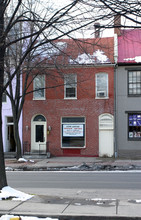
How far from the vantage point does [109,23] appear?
7188mm

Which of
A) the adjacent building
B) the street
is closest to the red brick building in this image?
the adjacent building

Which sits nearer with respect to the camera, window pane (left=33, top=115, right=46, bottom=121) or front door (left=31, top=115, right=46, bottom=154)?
front door (left=31, top=115, right=46, bottom=154)

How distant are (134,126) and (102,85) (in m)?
3.85

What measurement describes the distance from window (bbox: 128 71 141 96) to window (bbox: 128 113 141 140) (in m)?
1.61

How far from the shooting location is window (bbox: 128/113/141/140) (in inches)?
894

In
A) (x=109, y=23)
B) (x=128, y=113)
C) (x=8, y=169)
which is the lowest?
(x=8, y=169)

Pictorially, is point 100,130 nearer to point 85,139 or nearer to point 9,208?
point 85,139

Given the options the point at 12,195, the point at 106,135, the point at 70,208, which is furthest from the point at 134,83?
the point at 70,208

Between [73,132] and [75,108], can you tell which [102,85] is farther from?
[73,132]

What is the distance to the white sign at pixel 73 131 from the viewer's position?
23.6 meters

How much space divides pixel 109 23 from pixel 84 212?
420 centimetres

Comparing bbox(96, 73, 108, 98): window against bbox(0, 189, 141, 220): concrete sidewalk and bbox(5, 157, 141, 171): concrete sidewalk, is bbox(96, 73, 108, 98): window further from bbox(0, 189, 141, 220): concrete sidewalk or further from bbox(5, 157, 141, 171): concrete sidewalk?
bbox(0, 189, 141, 220): concrete sidewalk

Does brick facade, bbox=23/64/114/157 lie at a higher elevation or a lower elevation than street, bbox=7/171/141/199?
higher

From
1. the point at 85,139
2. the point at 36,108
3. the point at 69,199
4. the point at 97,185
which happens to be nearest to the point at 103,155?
the point at 85,139
